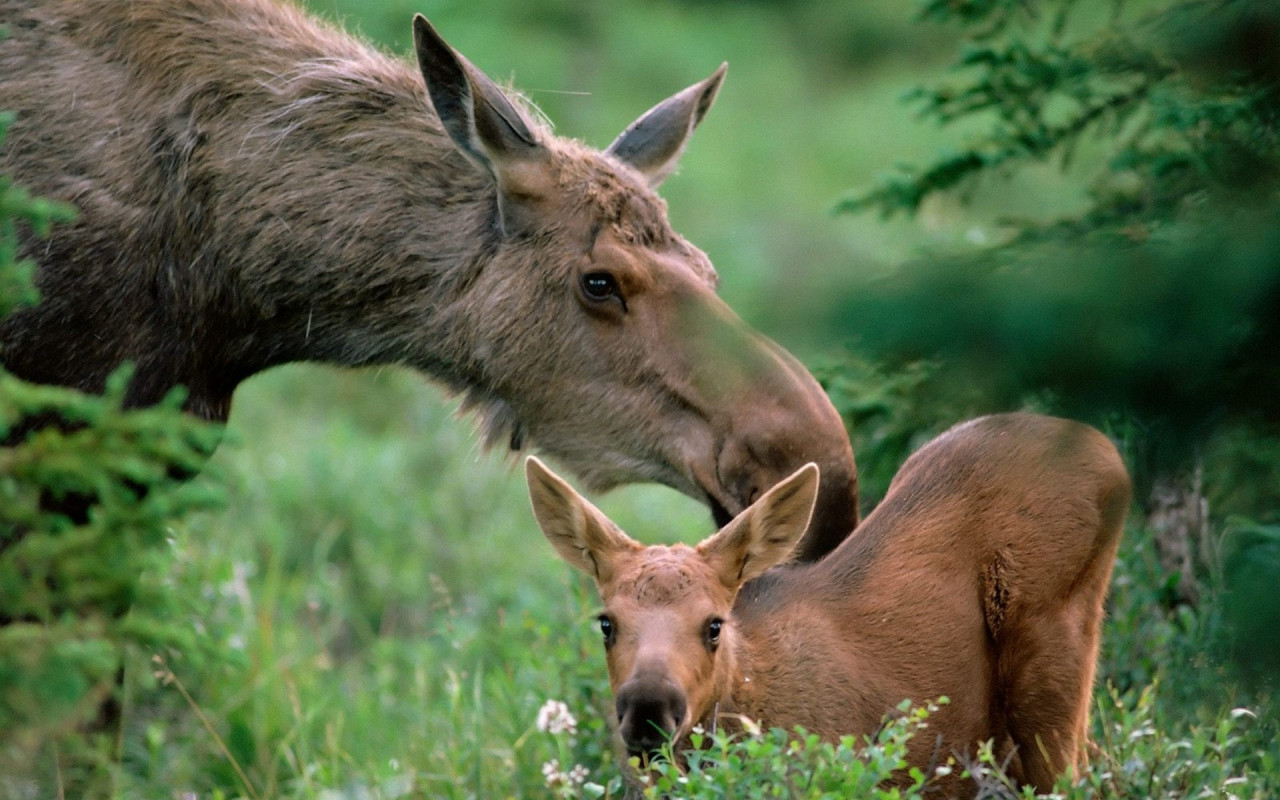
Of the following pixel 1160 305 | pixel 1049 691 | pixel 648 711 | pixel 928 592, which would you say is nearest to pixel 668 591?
pixel 648 711

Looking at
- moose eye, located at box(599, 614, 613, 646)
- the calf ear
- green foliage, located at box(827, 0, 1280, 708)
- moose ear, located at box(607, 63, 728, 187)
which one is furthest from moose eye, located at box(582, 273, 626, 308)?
green foliage, located at box(827, 0, 1280, 708)

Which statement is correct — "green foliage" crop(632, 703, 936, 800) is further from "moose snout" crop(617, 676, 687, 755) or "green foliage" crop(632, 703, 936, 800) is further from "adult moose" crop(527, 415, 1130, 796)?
"adult moose" crop(527, 415, 1130, 796)

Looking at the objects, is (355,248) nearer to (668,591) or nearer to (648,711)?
(668,591)

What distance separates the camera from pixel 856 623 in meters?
5.13

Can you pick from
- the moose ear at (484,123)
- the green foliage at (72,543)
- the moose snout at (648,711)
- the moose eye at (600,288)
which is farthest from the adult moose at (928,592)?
the green foliage at (72,543)

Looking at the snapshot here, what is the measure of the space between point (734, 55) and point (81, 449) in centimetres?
160

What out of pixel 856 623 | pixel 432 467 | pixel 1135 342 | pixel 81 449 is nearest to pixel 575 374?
pixel 856 623

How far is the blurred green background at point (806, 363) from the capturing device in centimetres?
256

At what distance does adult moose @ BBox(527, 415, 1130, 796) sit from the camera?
186 inches

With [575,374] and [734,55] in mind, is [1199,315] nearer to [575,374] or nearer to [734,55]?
[734,55]

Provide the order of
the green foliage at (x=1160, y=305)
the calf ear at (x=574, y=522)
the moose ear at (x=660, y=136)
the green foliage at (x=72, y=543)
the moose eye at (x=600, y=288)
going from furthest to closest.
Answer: the moose ear at (x=660, y=136) → the moose eye at (x=600, y=288) → the calf ear at (x=574, y=522) → the green foliage at (x=72, y=543) → the green foliage at (x=1160, y=305)

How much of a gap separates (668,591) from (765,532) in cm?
37

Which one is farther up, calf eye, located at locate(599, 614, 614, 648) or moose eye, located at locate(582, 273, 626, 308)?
moose eye, located at locate(582, 273, 626, 308)

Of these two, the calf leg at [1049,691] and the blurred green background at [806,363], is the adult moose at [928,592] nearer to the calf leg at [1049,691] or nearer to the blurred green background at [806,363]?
the calf leg at [1049,691]
